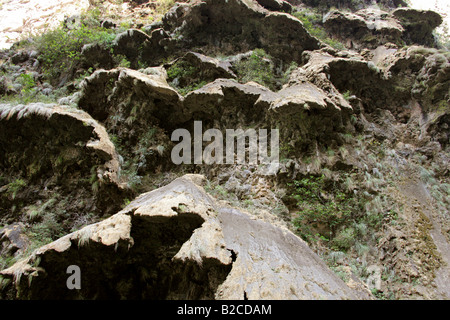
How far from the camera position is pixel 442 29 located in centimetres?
1805

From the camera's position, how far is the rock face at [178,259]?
398cm

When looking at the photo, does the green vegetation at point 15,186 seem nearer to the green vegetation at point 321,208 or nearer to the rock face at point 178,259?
the rock face at point 178,259

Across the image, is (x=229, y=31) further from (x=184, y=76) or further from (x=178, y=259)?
(x=178, y=259)

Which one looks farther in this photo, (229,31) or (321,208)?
(229,31)

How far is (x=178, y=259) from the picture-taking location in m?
4.12

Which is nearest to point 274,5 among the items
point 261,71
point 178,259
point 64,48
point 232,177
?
point 261,71

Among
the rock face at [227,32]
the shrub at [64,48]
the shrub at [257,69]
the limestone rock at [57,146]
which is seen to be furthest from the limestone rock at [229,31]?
the limestone rock at [57,146]

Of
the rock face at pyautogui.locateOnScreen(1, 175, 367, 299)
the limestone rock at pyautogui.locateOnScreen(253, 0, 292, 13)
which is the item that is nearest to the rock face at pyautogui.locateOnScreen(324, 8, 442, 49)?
the limestone rock at pyautogui.locateOnScreen(253, 0, 292, 13)

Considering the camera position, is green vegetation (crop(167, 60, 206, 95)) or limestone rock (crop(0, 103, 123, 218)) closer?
limestone rock (crop(0, 103, 123, 218))

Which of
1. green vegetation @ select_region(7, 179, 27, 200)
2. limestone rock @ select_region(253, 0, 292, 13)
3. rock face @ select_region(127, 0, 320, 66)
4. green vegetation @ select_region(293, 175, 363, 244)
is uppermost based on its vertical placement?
limestone rock @ select_region(253, 0, 292, 13)

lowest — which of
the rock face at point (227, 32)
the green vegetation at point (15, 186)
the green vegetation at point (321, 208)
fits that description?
the green vegetation at point (15, 186)

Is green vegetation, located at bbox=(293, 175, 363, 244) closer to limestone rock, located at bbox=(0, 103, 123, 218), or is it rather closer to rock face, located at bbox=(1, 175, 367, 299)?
rock face, located at bbox=(1, 175, 367, 299)

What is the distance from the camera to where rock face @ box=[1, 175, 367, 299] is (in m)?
3.98

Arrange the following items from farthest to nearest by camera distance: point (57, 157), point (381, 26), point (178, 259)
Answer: point (381, 26), point (57, 157), point (178, 259)
